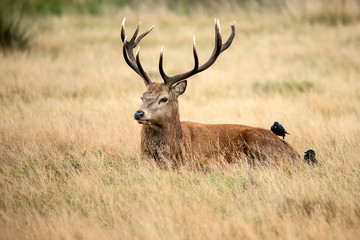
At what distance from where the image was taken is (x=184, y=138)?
19.7 ft

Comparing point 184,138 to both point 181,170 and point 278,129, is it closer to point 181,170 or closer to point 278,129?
point 181,170

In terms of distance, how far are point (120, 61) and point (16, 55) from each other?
2878 millimetres

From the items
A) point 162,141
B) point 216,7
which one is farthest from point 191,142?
point 216,7

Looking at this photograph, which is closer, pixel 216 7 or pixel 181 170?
pixel 181 170

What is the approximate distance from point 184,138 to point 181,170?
626mm

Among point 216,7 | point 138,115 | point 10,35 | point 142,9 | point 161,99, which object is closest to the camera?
point 138,115

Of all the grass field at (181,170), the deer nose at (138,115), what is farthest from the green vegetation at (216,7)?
the deer nose at (138,115)

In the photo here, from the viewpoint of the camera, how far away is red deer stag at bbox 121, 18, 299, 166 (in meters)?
5.77

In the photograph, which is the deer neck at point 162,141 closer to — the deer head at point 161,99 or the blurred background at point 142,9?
the deer head at point 161,99

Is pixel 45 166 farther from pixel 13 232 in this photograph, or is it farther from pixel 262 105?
pixel 262 105

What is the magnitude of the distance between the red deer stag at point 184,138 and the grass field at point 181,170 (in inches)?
11.8

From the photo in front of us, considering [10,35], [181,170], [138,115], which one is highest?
[10,35]

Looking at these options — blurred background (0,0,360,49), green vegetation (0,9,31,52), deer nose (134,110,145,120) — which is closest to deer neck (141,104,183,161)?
deer nose (134,110,145,120)

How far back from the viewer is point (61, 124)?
7176 millimetres
